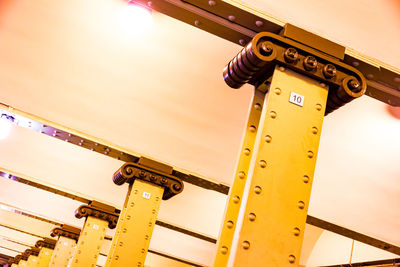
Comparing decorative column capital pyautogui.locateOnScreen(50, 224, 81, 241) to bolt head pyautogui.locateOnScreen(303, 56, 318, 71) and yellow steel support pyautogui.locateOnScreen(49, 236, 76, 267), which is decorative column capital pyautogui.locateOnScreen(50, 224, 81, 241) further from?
bolt head pyautogui.locateOnScreen(303, 56, 318, 71)

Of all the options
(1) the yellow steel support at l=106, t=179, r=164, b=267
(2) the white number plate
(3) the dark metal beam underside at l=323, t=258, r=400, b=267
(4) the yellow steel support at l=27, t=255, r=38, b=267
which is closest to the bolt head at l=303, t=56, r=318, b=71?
(2) the white number plate

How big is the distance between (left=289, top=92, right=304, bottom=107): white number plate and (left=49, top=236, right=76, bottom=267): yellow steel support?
12.3 metres

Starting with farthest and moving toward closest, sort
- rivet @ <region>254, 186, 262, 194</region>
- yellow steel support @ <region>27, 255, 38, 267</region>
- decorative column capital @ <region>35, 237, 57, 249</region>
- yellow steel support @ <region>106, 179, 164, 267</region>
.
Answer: yellow steel support @ <region>27, 255, 38, 267</region>
decorative column capital @ <region>35, 237, 57, 249</region>
yellow steel support @ <region>106, 179, 164, 267</region>
rivet @ <region>254, 186, 262, 194</region>

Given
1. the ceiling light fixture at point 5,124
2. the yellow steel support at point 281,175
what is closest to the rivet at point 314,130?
the yellow steel support at point 281,175

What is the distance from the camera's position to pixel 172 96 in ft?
20.4

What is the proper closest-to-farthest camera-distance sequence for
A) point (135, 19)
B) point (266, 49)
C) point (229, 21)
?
1. point (266, 49)
2. point (229, 21)
3. point (135, 19)

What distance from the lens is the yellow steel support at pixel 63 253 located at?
14.2 meters

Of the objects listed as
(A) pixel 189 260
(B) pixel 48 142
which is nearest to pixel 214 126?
(B) pixel 48 142

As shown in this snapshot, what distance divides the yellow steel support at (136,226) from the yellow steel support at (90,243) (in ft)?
10.4

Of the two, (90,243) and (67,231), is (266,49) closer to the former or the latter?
(90,243)

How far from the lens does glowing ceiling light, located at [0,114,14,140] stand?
7.92 metres

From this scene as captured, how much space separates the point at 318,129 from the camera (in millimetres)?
3580

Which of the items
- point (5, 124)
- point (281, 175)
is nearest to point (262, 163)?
point (281, 175)

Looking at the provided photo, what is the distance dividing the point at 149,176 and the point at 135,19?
11.9 ft
